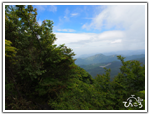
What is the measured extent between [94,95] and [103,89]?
1.77 meters

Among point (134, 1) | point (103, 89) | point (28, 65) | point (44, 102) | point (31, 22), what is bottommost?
point (44, 102)

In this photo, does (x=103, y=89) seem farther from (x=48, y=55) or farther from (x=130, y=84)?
(x=48, y=55)

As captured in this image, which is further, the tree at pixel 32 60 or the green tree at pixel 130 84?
the green tree at pixel 130 84

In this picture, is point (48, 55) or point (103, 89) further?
point (103, 89)

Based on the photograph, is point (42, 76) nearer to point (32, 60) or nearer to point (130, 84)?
point (32, 60)

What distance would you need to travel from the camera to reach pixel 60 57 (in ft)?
23.7

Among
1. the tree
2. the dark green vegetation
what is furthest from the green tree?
the tree

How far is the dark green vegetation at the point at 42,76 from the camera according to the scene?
6.17 m

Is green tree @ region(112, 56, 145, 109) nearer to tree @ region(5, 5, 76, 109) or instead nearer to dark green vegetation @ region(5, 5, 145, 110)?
dark green vegetation @ region(5, 5, 145, 110)

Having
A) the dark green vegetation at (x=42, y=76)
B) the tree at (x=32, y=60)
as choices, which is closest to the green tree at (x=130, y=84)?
the dark green vegetation at (x=42, y=76)

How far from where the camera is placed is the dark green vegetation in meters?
6.17

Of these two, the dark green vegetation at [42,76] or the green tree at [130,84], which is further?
the green tree at [130,84]

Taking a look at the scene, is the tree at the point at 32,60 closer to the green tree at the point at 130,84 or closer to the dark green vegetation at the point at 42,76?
the dark green vegetation at the point at 42,76

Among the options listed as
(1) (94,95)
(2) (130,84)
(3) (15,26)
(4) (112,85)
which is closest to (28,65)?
(3) (15,26)
